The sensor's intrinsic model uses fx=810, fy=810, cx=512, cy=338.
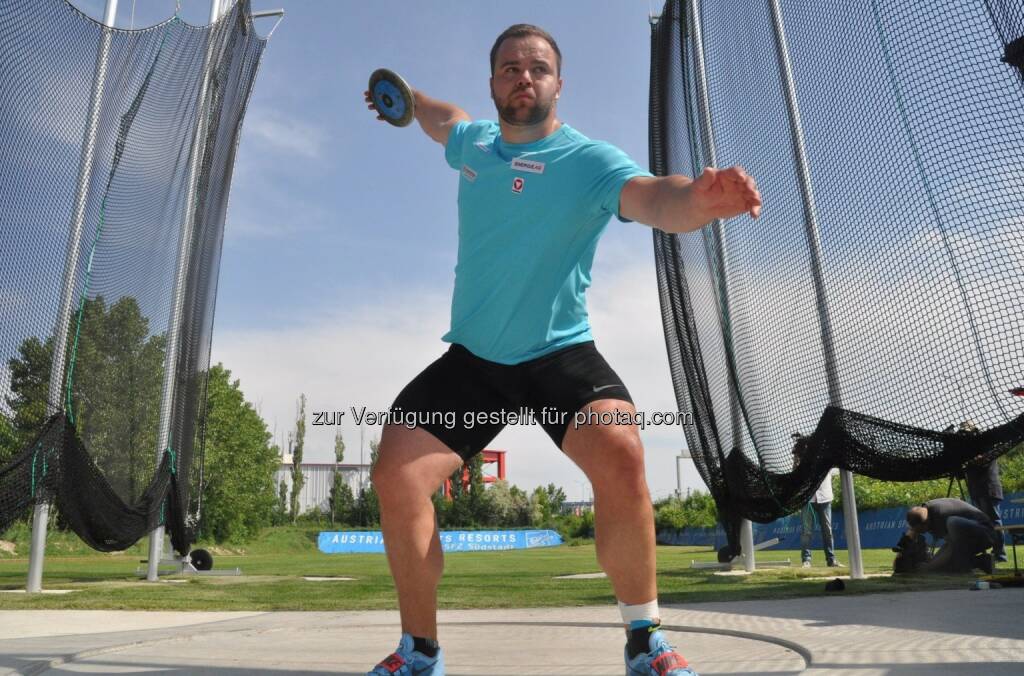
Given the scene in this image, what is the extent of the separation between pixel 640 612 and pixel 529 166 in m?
1.21

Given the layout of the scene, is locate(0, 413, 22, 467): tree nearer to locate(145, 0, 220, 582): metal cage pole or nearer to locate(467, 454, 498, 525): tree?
locate(145, 0, 220, 582): metal cage pole

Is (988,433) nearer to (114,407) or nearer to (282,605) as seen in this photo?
(282,605)

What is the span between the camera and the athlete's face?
89.4 inches

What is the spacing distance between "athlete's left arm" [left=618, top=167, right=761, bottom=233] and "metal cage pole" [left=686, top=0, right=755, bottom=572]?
388 centimetres

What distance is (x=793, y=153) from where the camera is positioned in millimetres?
5047

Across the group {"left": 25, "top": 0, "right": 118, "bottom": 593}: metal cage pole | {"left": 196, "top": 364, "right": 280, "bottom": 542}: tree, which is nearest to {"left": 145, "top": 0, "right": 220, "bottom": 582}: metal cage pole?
{"left": 25, "top": 0, "right": 118, "bottom": 593}: metal cage pole

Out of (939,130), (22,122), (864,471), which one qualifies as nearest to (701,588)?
(864,471)

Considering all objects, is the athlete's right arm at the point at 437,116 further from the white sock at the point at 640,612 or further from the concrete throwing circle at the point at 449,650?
the concrete throwing circle at the point at 449,650

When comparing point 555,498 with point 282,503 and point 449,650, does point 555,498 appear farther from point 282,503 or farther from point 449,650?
point 449,650

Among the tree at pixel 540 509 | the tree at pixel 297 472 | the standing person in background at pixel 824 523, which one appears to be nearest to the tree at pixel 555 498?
the tree at pixel 540 509

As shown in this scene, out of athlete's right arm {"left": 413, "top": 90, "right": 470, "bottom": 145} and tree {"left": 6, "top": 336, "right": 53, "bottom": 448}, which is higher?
athlete's right arm {"left": 413, "top": 90, "right": 470, "bottom": 145}

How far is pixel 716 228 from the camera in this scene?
242 inches

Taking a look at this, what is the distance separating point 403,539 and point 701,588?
3820 mm

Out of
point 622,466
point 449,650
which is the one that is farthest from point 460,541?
point 622,466
